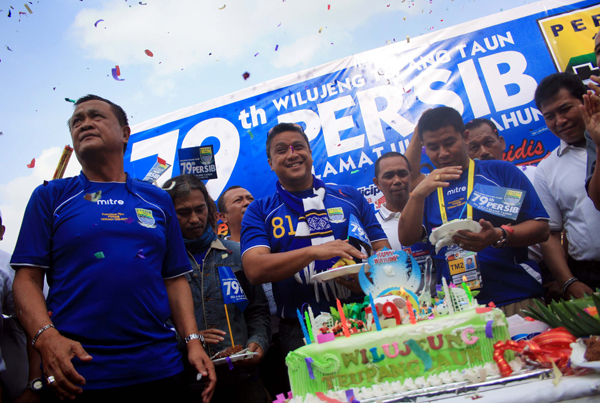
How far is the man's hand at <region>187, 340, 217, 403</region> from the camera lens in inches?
82.2

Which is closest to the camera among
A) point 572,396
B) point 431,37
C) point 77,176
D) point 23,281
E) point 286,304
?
point 572,396

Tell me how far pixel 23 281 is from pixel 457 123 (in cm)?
349

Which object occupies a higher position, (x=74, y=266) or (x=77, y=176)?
(x=77, y=176)

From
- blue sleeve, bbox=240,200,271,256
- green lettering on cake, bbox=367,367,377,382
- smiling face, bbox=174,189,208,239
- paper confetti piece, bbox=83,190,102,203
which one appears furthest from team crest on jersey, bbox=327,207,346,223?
paper confetti piece, bbox=83,190,102,203

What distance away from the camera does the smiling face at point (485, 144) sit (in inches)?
145

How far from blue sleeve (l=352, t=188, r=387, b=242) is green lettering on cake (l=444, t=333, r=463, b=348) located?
1108 millimetres

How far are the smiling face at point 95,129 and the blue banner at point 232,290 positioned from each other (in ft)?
3.73

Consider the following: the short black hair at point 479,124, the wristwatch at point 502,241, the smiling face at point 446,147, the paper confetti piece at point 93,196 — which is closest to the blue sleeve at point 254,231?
the paper confetti piece at point 93,196

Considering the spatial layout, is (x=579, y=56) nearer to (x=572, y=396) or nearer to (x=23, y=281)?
(x=572, y=396)

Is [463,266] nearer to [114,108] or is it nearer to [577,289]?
[577,289]

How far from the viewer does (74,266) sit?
1.94 metres

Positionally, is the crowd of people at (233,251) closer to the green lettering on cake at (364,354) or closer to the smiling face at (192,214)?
the smiling face at (192,214)

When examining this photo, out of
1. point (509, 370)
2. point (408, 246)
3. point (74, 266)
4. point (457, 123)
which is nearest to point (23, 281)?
point (74, 266)

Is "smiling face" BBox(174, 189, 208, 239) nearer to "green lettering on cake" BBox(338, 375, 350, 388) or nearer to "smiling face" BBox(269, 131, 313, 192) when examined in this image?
"smiling face" BBox(269, 131, 313, 192)
